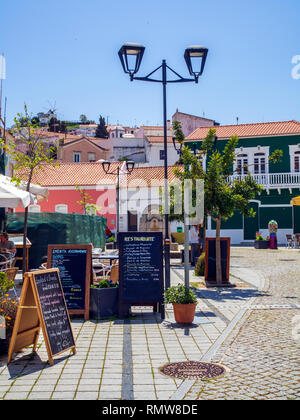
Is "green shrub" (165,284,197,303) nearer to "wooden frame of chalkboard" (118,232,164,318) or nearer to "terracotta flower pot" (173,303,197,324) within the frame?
"terracotta flower pot" (173,303,197,324)

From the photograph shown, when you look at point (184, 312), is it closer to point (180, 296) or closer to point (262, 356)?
point (180, 296)

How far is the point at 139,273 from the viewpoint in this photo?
8.52 m

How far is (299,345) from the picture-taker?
21.9 feet

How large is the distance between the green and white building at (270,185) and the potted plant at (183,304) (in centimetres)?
2605

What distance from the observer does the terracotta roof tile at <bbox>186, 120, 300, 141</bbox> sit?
3561 centimetres

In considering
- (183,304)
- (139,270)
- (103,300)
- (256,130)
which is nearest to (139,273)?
(139,270)

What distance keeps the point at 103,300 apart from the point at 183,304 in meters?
1.44

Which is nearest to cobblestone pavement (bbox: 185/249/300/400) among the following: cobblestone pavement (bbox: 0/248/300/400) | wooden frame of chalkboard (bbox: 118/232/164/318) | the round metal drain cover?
cobblestone pavement (bbox: 0/248/300/400)

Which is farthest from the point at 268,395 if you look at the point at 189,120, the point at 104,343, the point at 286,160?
the point at 189,120

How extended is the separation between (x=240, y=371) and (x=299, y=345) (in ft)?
4.99

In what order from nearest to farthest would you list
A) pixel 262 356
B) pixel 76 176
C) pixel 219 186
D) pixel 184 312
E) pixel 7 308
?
pixel 262 356, pixel 7 308, pixel 184 312, pixel 219 186, pixel 76 176

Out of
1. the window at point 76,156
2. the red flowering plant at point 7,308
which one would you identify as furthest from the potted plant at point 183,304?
the window at point 76,156

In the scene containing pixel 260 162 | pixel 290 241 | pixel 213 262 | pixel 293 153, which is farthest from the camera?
pixel 260 162

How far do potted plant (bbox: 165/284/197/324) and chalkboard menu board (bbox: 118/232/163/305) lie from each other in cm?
36
